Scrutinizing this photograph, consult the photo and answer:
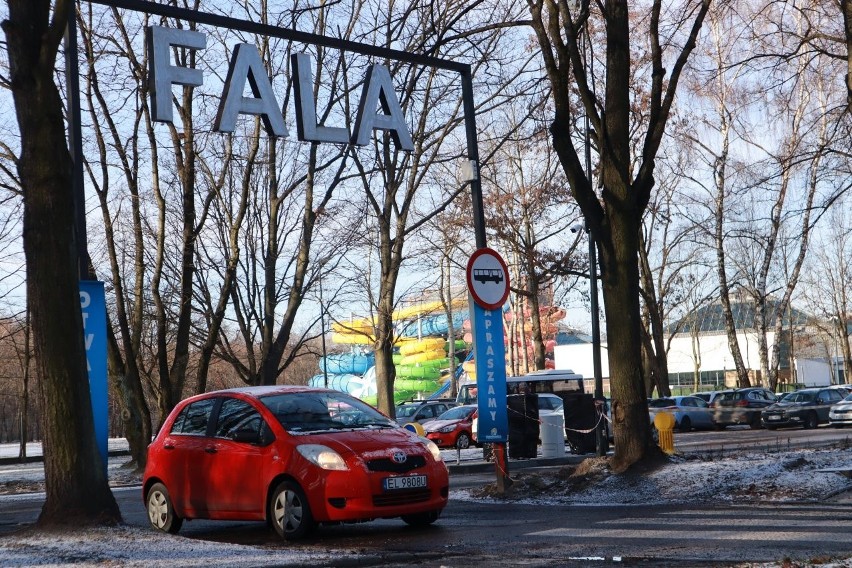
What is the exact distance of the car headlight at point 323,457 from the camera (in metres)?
9.61

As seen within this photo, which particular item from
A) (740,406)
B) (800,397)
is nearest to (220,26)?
(800,397)

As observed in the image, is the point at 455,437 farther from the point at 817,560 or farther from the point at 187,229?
the point at 817,560

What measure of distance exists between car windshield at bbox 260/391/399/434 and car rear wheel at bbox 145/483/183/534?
1733 mm

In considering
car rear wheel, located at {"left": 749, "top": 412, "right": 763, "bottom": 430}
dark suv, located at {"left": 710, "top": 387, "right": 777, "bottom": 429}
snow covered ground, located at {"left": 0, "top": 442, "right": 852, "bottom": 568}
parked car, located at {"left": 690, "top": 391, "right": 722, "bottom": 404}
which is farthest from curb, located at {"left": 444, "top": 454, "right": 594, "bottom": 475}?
parked car, located at {"left": 690, "top": 391, "right": 722, "bottom": 404}

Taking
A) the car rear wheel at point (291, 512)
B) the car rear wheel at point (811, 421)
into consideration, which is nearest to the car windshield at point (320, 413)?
the car rear wheel at point (291, 512)

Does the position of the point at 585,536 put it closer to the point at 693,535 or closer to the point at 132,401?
the point at 693,535

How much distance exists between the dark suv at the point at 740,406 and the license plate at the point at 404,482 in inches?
1252

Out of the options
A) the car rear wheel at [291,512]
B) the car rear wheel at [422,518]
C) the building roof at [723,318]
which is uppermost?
the building roof at [723,318]

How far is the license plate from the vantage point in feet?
31.9

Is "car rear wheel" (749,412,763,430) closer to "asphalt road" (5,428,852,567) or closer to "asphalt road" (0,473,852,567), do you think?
"asphalt road" (5,428,852,567)

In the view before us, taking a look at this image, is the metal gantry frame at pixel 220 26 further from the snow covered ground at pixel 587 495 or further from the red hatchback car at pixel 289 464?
the snow covered ground at pixel 587 495

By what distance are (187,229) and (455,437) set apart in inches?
449

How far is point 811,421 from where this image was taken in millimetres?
37281

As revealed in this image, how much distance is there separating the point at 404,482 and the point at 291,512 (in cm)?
114
